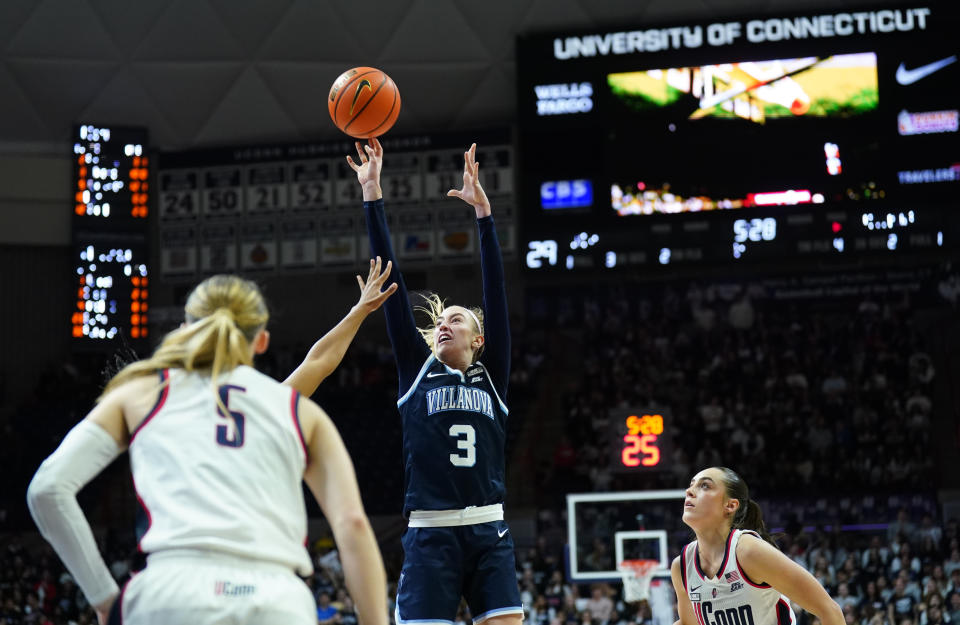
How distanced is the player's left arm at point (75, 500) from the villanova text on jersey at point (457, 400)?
239 centimetres

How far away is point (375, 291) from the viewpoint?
4.62 metres

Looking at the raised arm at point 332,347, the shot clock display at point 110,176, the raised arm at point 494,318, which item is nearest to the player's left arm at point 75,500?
the raised arm at point 332,347

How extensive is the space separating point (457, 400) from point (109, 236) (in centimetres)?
1323

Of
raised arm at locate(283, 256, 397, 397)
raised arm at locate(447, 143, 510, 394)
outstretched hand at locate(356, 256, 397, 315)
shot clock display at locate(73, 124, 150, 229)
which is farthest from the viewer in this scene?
shot clock display at locate(73, 124, 150, 229)

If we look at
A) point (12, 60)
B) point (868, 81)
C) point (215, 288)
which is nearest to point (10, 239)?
point (12, 60)

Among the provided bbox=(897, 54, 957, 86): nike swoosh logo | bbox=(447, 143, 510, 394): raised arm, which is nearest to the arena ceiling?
bbox=(897, 54, 957, 86): nike swoosh logo

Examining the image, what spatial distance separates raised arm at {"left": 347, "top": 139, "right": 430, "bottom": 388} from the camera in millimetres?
5172

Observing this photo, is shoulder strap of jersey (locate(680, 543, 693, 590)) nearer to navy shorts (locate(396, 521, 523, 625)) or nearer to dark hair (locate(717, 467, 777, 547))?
dark hair (locate(717, 467, 777, 547))

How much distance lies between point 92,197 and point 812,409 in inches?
435

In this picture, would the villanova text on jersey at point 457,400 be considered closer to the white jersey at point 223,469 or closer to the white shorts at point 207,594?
the white jersey at point 223,469

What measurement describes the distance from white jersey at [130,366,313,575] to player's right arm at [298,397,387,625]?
43 mm

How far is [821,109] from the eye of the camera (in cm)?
1433

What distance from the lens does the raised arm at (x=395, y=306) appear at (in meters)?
5.17

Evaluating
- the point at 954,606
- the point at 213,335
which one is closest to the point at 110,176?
the point at 954,606
